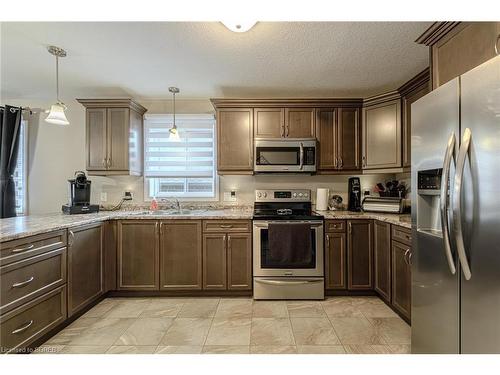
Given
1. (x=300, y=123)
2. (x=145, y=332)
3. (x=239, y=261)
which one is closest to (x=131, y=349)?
(x=145, y=332)

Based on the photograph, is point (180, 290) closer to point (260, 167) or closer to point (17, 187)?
point (260, 167)

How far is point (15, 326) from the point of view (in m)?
1.54

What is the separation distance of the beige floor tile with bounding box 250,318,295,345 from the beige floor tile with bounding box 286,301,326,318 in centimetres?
16

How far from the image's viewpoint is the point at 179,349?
1.76m

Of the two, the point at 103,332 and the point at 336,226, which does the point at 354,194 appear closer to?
the point at 336,226

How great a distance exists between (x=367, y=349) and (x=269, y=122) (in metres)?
2.38

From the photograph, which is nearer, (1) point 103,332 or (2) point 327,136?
(1) point 103,332

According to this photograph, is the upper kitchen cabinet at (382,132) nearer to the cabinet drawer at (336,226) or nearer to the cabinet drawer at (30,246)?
the cabinet drawer at (336,226)

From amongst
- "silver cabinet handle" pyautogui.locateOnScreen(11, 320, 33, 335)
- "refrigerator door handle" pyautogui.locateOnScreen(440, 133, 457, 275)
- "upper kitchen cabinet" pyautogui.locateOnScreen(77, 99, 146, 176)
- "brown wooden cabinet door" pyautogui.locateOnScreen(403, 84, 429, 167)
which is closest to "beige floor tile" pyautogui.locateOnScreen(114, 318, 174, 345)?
"silver cabinet handle" pyautogui.locateOnScreen(11, 320, 33, 335)

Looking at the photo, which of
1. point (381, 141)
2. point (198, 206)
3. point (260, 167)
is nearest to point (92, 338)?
point (198, 206)

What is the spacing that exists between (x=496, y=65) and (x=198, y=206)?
9.61ft

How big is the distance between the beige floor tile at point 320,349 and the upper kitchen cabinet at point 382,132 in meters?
1.94
